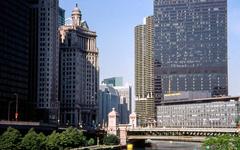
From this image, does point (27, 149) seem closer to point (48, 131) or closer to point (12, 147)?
point (12, 147)

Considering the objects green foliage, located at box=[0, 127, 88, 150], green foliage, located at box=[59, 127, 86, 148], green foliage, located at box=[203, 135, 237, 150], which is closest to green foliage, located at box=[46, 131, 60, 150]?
green foliage, located at box=[0, 127, 88, 150]

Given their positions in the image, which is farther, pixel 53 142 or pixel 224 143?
pixel 53 142

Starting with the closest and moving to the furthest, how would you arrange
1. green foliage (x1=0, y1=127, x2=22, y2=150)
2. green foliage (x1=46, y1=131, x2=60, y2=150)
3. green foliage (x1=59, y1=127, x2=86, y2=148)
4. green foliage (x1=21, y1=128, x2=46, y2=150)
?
green foliage (x1=0, y1=127, x2=22, y2=150), green foliage (x1=21, y1=128, x2=46, y2=150), green foliage (x1=46, y1=131, x2=60, y2=150), green foliage (x1=59, y1=127, x2=86, y2=148)

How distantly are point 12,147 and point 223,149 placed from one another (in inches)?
1991

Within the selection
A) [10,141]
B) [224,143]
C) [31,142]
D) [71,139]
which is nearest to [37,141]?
[31,142]

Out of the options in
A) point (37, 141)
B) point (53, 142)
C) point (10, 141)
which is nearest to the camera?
point (10, 141)

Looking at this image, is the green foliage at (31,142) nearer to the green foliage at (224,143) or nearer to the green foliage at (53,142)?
the green foliage at (53,142)

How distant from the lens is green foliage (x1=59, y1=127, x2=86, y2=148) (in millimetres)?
174375

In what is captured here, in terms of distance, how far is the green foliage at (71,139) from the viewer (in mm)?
174375

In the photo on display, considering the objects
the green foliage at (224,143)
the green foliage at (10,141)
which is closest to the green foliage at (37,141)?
the green foliage at (10,141)

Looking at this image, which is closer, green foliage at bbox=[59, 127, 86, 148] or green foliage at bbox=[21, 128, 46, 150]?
green foliage at bbox=[21, 128, 46, 150]

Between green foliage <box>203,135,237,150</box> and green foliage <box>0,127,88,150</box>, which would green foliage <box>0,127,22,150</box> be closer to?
green foliage <box>0,127,88,150</box>

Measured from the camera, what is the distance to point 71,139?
179125mm

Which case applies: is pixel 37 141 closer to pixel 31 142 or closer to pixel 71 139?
pixel 31 142
